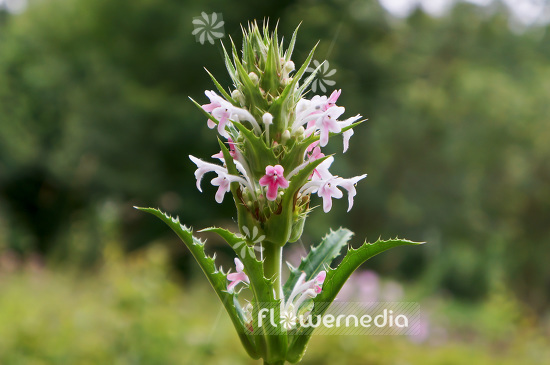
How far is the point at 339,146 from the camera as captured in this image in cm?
740

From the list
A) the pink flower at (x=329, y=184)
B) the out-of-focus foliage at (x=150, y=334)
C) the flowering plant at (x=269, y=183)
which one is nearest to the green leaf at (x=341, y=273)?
the flowering plant at (x=269, y=183)

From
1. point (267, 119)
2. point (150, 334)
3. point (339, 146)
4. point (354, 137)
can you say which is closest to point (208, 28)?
point (267, 119)

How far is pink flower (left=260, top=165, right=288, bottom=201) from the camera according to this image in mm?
832

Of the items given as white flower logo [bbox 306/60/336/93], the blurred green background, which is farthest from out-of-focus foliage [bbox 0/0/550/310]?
white flower logo [bbox 306/60/336/93]

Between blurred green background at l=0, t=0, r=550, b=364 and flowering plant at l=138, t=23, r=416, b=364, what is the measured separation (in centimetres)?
558

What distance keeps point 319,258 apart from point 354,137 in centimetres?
963

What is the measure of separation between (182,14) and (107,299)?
6931mm

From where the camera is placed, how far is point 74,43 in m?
13.1

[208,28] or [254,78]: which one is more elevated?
[208,28]

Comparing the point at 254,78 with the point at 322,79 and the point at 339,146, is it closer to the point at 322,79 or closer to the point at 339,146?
the point at 322,79

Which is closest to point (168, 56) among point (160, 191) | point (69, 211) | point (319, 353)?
point (160, 191)

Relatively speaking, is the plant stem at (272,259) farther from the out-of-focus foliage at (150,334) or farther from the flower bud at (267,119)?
the out-of-focus foliage at (150,334)

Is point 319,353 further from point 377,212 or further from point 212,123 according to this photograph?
point 377,212

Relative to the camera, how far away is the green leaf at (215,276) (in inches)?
33.1
